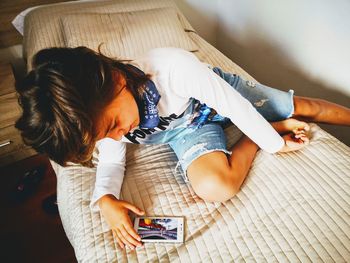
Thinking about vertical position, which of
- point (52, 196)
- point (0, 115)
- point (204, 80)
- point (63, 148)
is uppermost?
point (204, 80)

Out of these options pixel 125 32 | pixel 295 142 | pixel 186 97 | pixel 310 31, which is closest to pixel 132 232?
pixel 186 97

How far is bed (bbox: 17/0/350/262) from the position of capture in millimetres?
749

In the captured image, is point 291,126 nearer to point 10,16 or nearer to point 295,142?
point 295,142

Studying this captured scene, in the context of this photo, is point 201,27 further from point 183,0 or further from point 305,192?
point 305,192

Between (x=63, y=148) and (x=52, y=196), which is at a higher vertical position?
(x=63, y=148)

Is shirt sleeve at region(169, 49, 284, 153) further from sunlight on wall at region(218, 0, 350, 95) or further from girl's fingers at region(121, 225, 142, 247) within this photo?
sunlight on wall at region(218, 0, 350, 95)

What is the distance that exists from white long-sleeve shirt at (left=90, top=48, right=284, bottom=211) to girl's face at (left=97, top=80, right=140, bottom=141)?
0.42 ft

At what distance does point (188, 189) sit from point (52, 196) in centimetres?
85

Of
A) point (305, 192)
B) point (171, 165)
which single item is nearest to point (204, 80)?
point (171, 165)

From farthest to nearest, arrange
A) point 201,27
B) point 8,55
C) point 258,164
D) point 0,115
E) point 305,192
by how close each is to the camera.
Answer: point 201,27
point 8,55
point 0,115
point 258,164
point 305,192

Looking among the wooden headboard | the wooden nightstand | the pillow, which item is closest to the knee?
the pillow

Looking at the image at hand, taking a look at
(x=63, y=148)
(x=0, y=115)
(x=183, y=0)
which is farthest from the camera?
(x=183, y=0)

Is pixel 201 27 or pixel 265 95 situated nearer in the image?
pixel 265 95

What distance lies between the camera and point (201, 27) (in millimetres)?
2094
